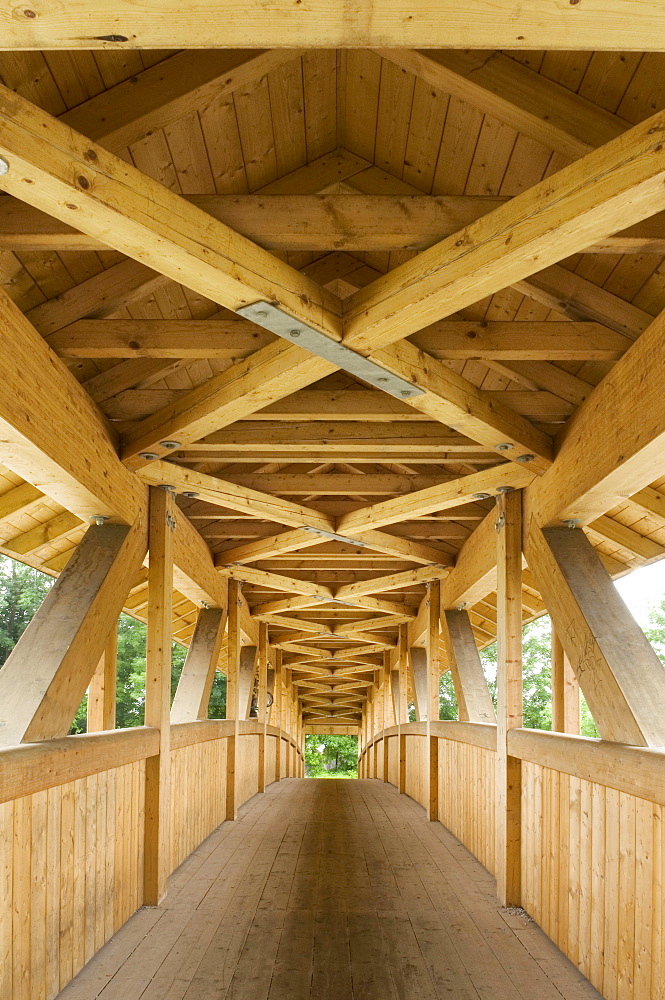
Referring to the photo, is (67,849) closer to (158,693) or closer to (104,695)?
(158,693)

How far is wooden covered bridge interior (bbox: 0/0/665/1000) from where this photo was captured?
2.67 meters

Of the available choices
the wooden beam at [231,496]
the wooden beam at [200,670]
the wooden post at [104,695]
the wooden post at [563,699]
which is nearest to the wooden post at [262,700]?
the wooden beam at [200,670]

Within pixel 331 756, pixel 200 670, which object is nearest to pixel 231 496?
pixel 200 670

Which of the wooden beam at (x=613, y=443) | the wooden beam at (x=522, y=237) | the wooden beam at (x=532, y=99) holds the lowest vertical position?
the wooden beam at (x=613, y=443)

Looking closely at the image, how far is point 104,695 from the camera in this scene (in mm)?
7676

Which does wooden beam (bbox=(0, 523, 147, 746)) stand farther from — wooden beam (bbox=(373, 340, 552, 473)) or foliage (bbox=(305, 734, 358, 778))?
foliage (bbox=(305, 734, 358, 778))

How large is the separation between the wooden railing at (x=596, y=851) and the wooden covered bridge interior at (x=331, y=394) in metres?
0.02

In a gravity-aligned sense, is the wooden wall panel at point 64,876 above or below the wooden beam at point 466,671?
below

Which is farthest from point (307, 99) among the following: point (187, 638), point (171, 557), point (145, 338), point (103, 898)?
point (187, 638)

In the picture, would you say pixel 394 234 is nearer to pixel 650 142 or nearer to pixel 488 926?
pixel 650 142

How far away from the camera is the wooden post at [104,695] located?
7578mm

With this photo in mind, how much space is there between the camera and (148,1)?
5.93ft

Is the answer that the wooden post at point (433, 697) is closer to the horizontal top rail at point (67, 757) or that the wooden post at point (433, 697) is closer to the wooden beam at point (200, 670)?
the wooden beam at point (200, 670)

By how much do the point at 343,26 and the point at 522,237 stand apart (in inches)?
43.8
